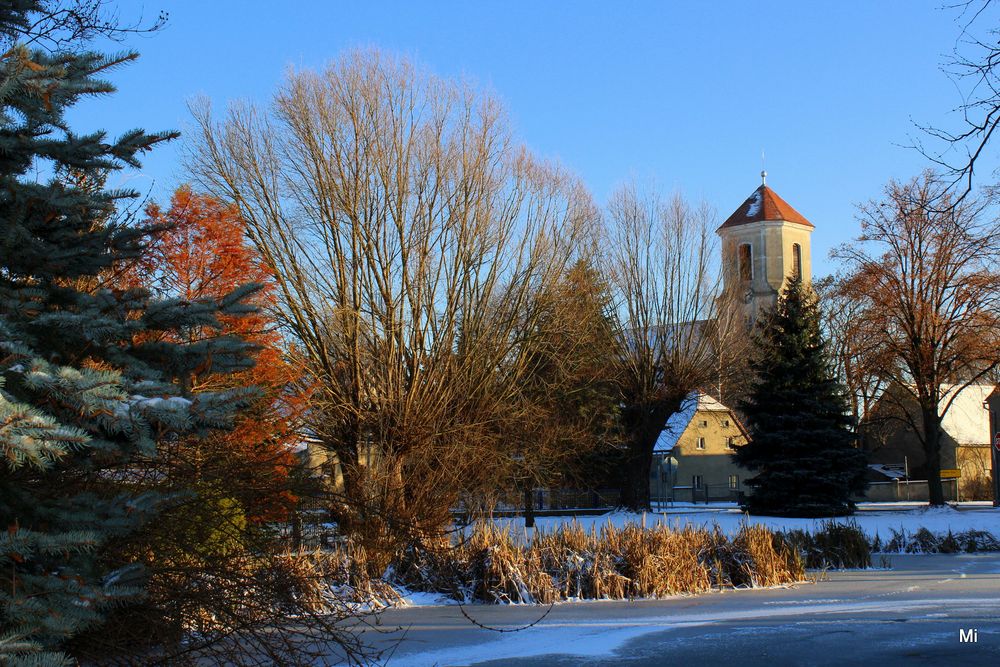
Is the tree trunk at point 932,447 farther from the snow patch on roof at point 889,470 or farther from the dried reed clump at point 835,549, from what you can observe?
the snow patch on roof at point 889,470

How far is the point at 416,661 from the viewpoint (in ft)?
32.7

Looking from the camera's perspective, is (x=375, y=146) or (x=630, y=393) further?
(x=630, y=393)

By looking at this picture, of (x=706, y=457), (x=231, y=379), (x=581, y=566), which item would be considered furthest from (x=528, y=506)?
(x=706, y=457)

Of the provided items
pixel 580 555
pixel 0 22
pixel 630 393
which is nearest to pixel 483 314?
pixel 580 555

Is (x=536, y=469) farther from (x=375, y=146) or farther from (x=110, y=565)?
(x=110, y=565)

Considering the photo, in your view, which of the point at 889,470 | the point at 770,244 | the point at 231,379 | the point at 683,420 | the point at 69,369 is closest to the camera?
the point at 69,369

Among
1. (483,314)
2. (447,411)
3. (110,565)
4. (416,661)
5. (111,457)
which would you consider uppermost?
(483,314)

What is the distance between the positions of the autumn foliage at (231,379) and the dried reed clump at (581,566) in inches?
123

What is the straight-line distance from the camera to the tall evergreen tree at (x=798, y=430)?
35.2 meters

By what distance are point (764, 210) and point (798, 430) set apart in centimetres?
4094

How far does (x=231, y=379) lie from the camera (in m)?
11.2

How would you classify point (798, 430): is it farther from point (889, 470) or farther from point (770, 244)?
point (770, 244)

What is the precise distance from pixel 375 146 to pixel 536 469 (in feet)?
31.9

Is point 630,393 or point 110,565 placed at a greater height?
point 630,393
